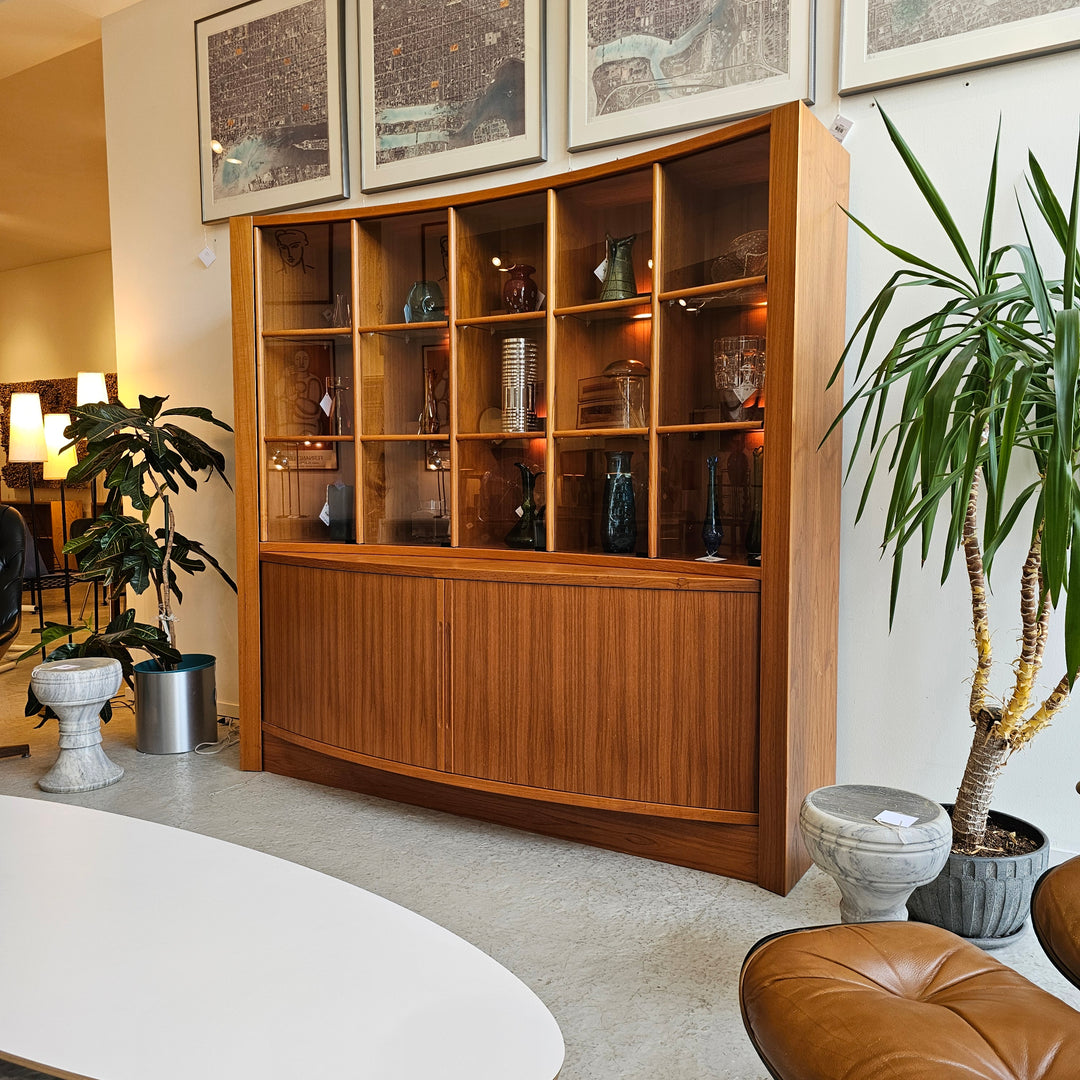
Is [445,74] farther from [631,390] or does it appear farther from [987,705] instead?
[987,705]

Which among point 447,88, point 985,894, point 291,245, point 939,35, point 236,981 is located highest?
point 447,88

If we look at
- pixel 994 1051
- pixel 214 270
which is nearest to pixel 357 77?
pixel 214 270

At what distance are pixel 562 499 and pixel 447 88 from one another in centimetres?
166

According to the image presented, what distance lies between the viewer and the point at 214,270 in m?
4.07

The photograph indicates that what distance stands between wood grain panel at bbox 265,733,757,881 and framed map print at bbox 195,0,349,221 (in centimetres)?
227

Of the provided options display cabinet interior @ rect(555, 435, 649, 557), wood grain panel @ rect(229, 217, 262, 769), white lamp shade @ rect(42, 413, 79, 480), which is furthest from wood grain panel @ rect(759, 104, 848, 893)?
white lamp shade @ rect(42, 413, 79, 480)

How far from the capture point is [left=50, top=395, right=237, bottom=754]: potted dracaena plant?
361 cm

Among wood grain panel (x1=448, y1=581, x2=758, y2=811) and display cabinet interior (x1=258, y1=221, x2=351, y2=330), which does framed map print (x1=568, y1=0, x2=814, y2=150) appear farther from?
wood grain panel (x1=448, y1=581, x2=758, y2=811)

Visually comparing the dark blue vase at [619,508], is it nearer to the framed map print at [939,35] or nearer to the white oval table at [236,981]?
the framed map print at [939,35]

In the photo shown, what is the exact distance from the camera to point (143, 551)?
3.71 meters

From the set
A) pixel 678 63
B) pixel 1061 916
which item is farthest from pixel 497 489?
pixel 1061 916

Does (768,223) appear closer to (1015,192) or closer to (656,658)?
(1015,192)

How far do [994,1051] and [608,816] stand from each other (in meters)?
1.62

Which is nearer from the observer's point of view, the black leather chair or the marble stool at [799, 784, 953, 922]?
the marble stool at [799, 784, 953, 922]
